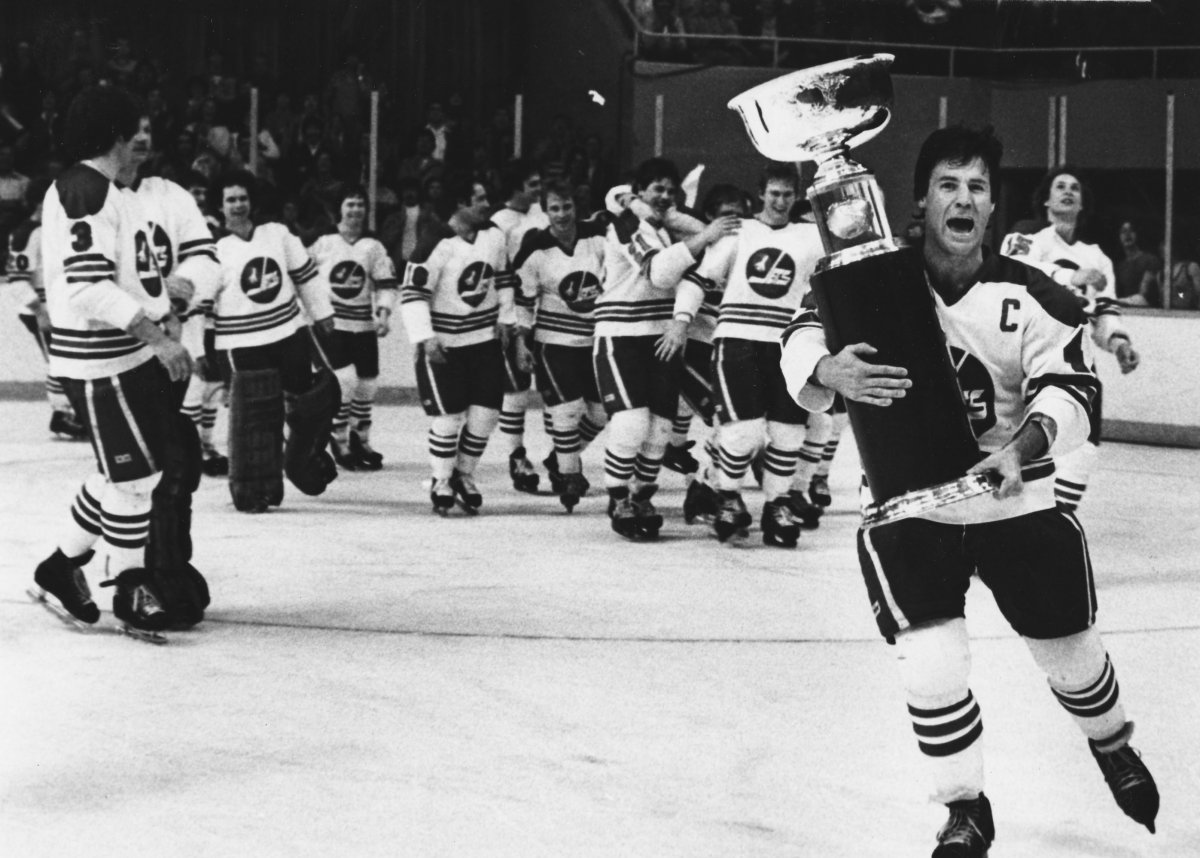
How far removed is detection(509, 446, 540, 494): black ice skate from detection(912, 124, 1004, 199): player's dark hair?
18.2 ft

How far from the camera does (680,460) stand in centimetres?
891

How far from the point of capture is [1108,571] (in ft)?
22.1

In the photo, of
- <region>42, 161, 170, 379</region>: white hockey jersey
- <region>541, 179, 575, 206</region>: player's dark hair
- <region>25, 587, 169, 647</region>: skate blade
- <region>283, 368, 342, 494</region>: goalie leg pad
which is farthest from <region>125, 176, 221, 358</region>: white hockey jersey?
<region>541, 179, 575, 206</region>: player's dark hair

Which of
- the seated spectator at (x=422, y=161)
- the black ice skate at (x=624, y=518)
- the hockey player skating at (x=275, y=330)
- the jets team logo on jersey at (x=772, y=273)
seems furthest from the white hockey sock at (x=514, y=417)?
the seated spectator at (x=422, y=161)

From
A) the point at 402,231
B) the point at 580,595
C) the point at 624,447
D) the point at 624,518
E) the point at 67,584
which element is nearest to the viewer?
the point at 67,584

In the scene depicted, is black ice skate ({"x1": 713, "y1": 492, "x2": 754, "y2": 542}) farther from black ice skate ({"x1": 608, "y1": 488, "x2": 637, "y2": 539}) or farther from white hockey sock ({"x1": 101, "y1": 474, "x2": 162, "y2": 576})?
white hockey sock ({"x1": 101, "y1": 474, "x2": 162, "y2": 576})

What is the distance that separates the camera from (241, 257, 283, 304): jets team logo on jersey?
27.6 ft

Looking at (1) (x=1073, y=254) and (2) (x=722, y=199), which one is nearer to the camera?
(1) (x=1073, y=254)

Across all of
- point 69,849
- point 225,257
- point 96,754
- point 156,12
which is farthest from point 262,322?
point 156,12

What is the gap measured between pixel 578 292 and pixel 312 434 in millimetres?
1415

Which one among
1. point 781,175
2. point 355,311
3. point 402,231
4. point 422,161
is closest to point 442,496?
point 781,175

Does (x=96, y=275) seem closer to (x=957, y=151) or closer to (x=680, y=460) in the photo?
(x=957, y=151)

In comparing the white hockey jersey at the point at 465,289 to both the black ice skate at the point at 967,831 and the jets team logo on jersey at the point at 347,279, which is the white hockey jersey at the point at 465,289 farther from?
the black ice skate at the point at 967,831

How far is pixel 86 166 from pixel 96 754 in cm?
185
